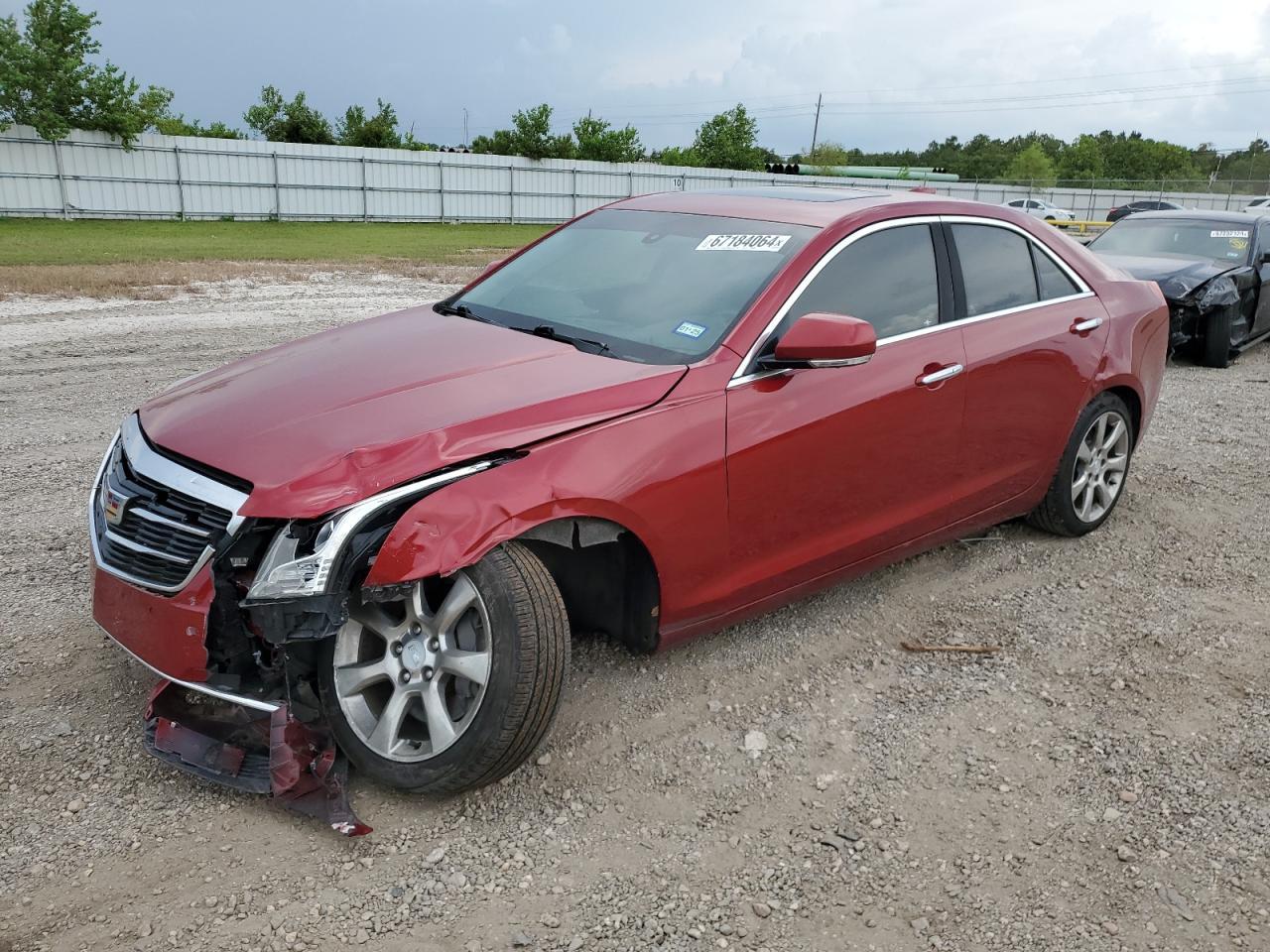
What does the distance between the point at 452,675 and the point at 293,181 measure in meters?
33.9

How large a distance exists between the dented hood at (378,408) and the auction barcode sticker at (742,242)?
2.56 ft

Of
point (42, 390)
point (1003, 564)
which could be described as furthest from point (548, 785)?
point (42, 390)

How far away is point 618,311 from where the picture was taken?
152 inches

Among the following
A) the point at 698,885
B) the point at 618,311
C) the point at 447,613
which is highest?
the point at 618,311

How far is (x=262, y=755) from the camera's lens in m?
3.02

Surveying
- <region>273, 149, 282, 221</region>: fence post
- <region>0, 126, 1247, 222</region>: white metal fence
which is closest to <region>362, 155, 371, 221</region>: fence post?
<region>0, 126, 1247, 222</region>: white metal fence

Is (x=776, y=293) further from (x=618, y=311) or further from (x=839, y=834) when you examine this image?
(x=839, y=834)

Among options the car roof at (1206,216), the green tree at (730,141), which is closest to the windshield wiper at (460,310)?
the car roof at (1206,216)

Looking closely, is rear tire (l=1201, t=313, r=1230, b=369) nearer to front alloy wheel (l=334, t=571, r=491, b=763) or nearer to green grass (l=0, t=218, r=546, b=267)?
front alloy wheel (l=334, t=571, r=491, b=763)

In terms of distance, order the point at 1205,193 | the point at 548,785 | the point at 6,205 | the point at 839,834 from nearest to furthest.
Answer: the point at 839,834 → the point at 548,785 → the point at 6,205 → the point at 1205,193

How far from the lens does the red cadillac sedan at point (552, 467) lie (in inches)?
112

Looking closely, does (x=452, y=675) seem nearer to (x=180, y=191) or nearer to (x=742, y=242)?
(x=742, y=242)

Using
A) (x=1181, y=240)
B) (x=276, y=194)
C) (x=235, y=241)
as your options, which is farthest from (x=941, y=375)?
(x=276, y=194)

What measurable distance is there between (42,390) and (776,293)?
6.33 meters
